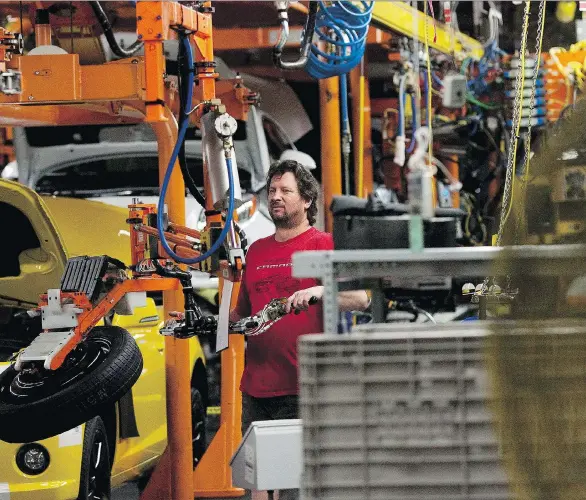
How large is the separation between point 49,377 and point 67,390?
0.22m

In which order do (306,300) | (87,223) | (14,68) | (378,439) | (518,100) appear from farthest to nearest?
1. (87,223)
2. (14,68)
3. (518,100)
4. (306,300)
5. (378,439)

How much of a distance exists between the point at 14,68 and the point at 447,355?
3.87 meters

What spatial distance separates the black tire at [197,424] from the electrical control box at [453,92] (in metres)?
3.85

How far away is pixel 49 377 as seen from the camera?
19.6 feet

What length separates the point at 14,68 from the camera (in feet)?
20.6

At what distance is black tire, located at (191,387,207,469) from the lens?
27.3 feet

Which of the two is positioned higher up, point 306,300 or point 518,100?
point 518,100

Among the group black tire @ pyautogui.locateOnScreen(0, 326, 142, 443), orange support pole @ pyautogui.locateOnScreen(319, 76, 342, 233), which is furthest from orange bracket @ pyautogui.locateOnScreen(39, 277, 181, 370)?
orange support pole @ pyautogui.locateOnScreen(319, 76, 342, 233)

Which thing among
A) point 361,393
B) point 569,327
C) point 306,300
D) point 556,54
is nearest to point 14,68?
point 306,300

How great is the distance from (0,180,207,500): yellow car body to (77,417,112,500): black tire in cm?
3

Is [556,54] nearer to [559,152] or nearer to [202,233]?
[202,233]

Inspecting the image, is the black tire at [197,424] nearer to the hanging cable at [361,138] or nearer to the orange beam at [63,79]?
the orange beam at [63,79]

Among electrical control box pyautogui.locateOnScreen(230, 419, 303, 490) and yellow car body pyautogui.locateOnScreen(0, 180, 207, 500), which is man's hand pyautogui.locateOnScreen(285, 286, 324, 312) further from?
yellow car body pyautogui.locateOnScreen(0, 180, 207, 500)

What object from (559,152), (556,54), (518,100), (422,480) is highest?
(556,54)
